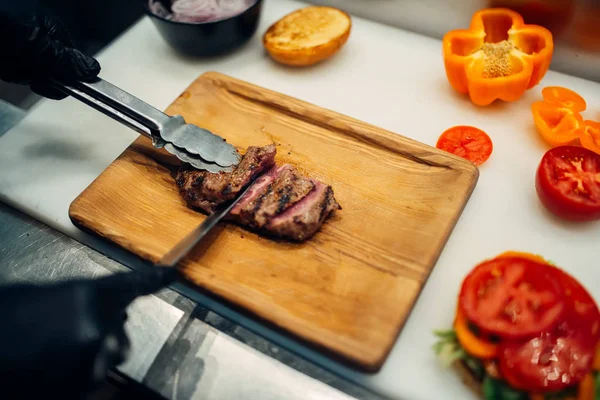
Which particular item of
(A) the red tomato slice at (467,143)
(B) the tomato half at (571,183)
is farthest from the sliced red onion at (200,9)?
(B) the tomato half at (571,183)

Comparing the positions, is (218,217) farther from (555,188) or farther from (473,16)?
(473,16)

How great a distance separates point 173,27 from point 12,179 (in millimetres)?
1006

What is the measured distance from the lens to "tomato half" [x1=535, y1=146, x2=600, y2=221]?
1.70 metres

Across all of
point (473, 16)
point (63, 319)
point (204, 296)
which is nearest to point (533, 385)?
→ point (204, 296)

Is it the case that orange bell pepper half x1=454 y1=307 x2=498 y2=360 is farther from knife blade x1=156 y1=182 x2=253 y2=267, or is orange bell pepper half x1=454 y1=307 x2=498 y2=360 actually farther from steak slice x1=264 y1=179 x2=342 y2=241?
knife blade x1=156 y1=182 x2=253 y2=267

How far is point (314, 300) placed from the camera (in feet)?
5.18

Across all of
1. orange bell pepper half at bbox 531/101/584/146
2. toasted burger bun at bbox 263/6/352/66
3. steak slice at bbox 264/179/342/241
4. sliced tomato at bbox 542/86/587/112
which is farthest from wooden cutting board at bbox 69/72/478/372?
sliced tomato at bbox 542/86/587/112

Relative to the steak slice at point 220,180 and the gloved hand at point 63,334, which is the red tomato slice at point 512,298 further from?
the gloved hand at point 63,334

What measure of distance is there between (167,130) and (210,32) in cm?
76

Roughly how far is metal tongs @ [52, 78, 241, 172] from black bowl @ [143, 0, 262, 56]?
1.99 ft

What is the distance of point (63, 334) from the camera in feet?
4.33

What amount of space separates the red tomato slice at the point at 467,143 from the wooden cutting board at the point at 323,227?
0.17 m

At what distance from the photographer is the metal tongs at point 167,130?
1890mm

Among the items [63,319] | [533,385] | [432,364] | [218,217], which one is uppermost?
[63,319]
